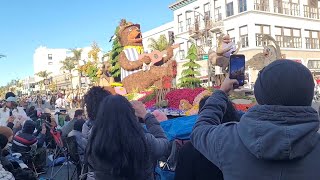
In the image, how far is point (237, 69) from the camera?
7.31 ft

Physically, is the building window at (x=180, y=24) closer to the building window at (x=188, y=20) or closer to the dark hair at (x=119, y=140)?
the building window at (x=188, y=20)

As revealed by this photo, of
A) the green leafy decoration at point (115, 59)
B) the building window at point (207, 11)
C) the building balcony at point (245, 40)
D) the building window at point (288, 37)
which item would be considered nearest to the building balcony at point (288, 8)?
the building window at point (288, 37)

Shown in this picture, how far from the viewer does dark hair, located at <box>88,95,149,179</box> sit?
264cm

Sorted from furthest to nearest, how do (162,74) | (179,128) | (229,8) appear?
(229,8) < (162,74) < (179,128)

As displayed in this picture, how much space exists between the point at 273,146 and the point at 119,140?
143cm

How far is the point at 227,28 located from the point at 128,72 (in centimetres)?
2224

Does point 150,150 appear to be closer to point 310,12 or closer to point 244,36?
point 244,36

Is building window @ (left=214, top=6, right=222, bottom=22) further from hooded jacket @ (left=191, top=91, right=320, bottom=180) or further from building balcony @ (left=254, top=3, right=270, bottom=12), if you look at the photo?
hooded jacket @ (left=191, top=91, right=320, bottom=180)

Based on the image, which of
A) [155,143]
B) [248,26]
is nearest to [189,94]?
[155,143]

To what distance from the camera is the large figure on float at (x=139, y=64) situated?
16938mm

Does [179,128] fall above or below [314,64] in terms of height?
below

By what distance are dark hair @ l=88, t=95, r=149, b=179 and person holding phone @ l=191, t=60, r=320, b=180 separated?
3.81ft

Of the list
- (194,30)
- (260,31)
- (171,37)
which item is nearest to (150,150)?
(260,31)

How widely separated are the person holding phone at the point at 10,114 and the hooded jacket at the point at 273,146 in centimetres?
807
